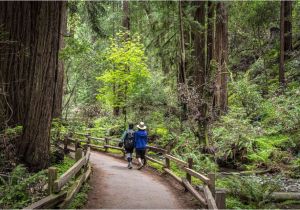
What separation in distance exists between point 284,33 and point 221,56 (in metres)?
7.20

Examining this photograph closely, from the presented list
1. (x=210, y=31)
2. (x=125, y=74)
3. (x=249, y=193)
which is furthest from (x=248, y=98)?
(x=249, y=193)

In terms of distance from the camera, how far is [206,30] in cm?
1847

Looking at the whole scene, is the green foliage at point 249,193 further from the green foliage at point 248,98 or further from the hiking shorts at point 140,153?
the green foliage at point 248,98

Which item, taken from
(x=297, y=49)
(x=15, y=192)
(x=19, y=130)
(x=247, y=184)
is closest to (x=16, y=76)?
(x=19, y=130)

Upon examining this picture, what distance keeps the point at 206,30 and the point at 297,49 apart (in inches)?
419

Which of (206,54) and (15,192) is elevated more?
(206,54)

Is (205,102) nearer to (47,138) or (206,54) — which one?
(206,54)

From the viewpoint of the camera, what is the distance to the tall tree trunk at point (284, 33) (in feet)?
71.9

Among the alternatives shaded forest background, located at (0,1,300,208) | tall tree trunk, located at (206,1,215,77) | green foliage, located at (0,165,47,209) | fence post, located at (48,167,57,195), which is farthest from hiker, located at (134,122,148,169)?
fence post, located at (48,167,57,195)

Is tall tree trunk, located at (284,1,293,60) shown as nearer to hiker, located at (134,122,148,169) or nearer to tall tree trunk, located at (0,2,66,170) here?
hiker, located at (134,122,148,169)

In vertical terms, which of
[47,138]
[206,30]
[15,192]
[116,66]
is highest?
[206,30]

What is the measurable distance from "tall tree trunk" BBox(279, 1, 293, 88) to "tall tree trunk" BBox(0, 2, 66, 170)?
14.9m

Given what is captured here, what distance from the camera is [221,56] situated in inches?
777

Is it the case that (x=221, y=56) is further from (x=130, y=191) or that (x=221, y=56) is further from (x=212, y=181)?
(x=212, y=181)
